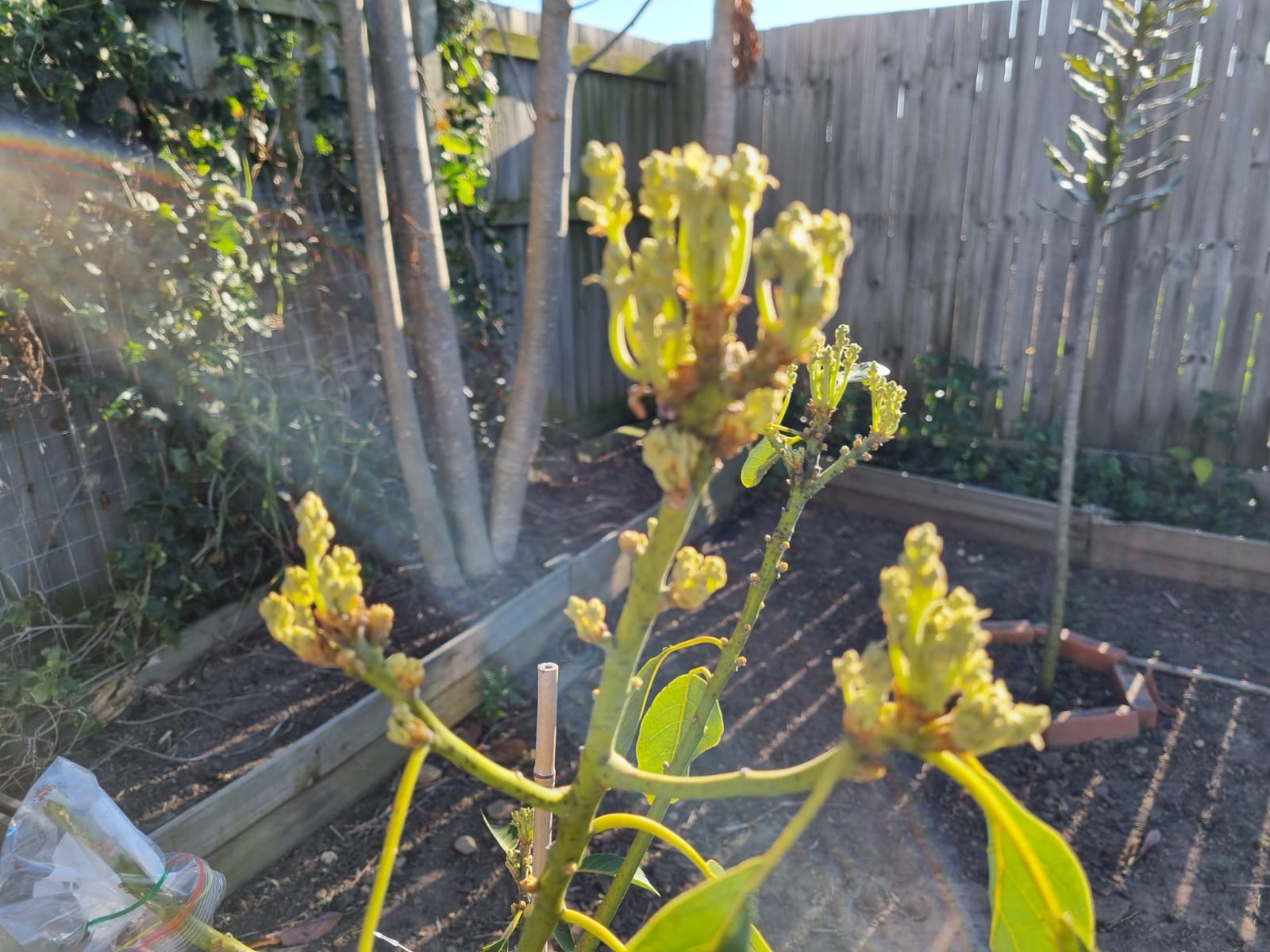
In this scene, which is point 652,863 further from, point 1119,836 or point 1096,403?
point 1096,403

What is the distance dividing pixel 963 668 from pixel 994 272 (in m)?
4.93

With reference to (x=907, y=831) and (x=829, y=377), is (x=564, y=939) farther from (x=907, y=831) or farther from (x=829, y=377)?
(x=907, y=831)

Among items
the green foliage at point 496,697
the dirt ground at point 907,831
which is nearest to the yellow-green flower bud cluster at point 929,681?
the dirt ground at point 907,831

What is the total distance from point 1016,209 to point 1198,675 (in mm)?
2571

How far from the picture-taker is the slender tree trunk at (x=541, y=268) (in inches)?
125

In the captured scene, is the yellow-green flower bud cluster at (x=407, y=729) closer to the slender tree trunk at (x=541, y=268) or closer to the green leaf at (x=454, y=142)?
the slender tree trunk at (x=541, y=268)

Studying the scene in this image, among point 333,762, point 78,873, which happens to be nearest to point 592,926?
point 78,873

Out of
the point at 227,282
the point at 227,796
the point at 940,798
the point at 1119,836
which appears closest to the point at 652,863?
the point at 940,798

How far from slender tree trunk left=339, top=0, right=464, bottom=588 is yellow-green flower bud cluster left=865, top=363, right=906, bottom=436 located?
95.3 inches

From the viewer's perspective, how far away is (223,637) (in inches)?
129

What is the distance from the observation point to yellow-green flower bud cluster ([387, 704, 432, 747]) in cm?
52

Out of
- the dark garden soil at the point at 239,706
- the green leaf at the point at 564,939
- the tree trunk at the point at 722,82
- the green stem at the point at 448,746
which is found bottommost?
the dark garden soil at the point at 239,706

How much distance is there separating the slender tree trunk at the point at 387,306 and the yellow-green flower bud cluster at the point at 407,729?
9.28ft

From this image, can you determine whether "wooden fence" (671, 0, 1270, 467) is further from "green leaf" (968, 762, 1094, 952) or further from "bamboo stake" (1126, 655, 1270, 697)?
"green leaf" (968, 762, 1094, 952)
